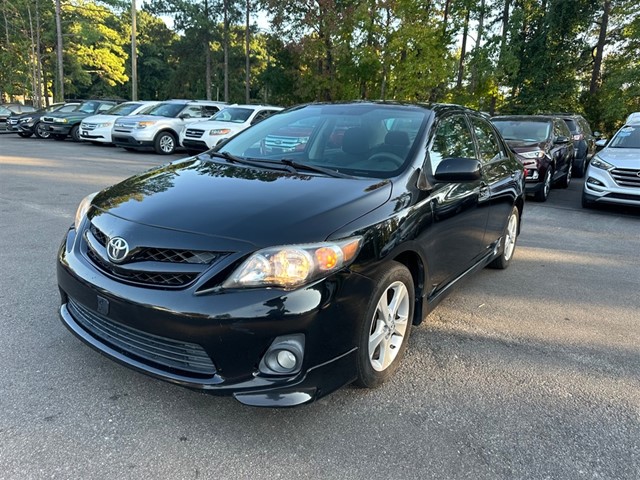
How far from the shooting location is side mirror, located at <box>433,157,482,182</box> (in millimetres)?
3104

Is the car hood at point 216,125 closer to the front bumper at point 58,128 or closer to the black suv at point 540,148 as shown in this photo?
the front bumper at point 58,128

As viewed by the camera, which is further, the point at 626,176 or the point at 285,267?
the point at 626,176

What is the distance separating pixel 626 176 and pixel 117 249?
835 cm

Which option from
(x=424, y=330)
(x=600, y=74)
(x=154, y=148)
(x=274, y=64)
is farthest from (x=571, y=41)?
(x=424, y=330)

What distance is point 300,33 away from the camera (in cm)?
3033

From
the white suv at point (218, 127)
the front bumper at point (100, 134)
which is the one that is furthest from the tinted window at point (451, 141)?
the front bumper at point (100, 134)

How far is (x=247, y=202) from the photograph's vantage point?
259 cm

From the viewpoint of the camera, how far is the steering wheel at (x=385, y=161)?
3145 mm

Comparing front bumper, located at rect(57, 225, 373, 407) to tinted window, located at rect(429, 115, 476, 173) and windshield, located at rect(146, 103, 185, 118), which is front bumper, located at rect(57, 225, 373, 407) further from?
windshield, located at rect(146, 103, 185, 118)

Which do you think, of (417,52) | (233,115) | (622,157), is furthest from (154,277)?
(417,52)

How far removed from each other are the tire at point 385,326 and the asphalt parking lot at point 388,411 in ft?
0.47

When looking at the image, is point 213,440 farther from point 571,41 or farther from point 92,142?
point 571,41

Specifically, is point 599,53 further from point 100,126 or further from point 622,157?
point 100,126

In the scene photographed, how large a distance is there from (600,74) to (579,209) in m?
21.9
